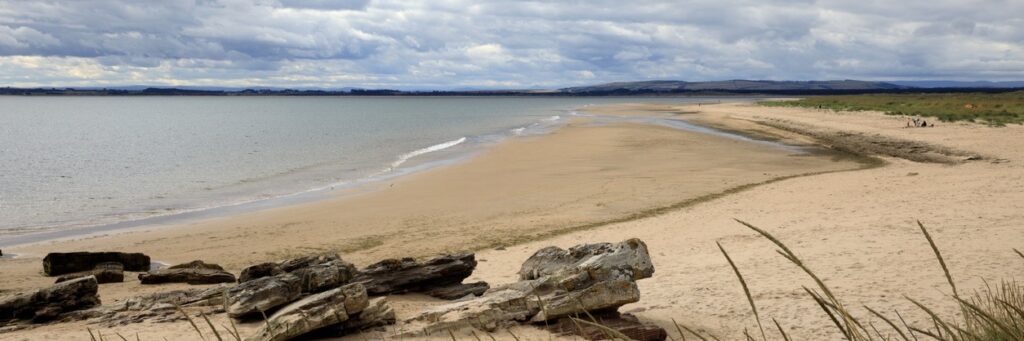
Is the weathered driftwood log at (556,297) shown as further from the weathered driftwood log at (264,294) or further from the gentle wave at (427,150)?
the gentle wave at (427,150)

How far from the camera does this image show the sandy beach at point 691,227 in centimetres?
852

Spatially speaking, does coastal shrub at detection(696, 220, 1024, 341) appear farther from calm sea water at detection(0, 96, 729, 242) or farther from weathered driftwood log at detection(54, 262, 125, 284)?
calm sea water at detection(0, 96, 729, 242)

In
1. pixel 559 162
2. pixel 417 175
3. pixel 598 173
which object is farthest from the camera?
pixel 559 162

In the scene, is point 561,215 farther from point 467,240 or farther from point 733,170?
point 733,170

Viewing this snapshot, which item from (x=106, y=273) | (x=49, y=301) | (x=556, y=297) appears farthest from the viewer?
→ (x=106, y=273)

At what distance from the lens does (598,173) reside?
1003 inches

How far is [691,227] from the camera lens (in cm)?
1437

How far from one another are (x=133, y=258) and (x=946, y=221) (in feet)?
42.1

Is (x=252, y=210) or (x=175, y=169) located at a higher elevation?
(x=252, y=210)

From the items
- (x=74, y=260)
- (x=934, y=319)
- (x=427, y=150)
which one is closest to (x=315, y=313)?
(x=934, y=319)

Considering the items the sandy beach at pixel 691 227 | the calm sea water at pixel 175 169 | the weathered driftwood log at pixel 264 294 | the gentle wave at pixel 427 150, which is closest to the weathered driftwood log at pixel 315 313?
the weathered driftwood log at pixel 264 294

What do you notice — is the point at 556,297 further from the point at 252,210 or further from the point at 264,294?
the point at 252,210

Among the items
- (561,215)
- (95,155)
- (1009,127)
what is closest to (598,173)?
(561,215)

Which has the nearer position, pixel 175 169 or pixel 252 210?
pixel 252 210
